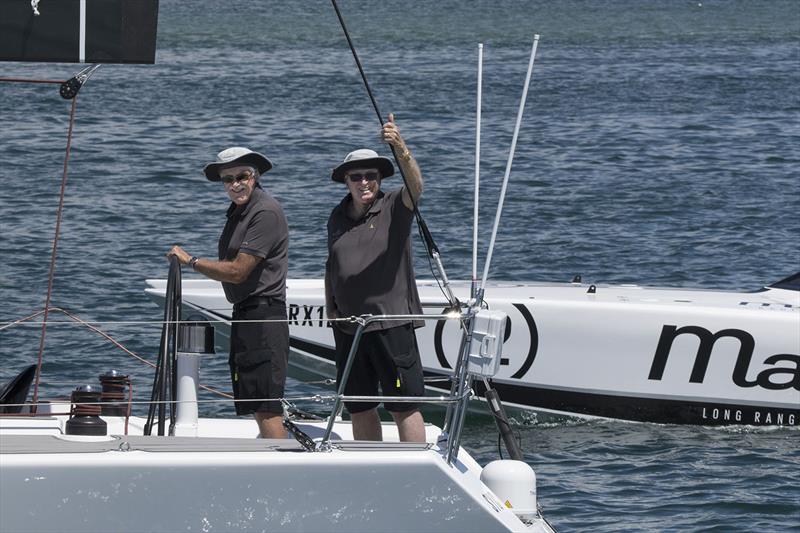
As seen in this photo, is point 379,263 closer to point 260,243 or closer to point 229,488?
point 260,243

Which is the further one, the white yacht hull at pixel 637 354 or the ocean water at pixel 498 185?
the white yacht hull at pixel 637 354

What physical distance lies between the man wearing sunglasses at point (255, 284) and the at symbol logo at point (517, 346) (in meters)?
4.55

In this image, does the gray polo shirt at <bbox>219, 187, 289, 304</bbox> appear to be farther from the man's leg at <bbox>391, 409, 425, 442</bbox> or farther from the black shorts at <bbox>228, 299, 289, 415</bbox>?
the man's leg at <bbox>391, 409, 425, 442</bbox>

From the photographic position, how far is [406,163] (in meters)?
5.59

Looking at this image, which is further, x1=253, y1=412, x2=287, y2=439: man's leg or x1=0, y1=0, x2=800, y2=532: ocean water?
x1=0, y1=0, x2=800, y2=532: ocean water

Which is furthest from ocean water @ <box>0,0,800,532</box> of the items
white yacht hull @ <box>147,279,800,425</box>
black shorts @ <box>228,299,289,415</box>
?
black shorts @ <box>228,299,289,415</box>

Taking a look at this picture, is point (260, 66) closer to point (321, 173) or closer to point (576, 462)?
point (321, 173)

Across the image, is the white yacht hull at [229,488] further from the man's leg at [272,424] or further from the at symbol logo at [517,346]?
the at symbol logo at [517,346]

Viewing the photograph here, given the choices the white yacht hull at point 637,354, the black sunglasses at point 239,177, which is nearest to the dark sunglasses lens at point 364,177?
the black sunglasses at point 239,177

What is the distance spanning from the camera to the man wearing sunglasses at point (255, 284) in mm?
5941

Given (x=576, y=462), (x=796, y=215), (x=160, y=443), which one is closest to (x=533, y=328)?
(x=576, y=462)

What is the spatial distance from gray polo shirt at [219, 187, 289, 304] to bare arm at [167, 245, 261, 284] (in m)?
0.03

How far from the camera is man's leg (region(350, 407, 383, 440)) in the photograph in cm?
612

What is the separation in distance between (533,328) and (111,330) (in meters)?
4.17
